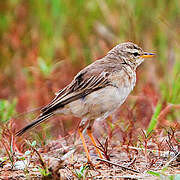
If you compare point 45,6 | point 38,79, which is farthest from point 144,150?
point 45,6

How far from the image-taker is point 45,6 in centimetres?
994

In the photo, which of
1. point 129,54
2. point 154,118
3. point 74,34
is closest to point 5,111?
point 129,54

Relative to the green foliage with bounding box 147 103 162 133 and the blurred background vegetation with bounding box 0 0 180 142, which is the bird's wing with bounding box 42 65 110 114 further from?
the blurred background vegetation with bounding box 0 0 180 142

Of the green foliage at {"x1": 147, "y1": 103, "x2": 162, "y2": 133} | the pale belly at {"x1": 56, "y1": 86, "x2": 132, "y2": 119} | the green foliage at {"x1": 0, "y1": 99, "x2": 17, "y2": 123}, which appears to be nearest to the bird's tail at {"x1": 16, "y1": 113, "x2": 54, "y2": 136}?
the pale belly at {"x1": 56, "y1": 86, "x2": 132, "y2": 119}

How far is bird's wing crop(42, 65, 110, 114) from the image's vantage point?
5129 mm

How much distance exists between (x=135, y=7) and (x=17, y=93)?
3388 millimetres

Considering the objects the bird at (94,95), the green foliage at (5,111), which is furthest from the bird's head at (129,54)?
the green foliage at (5,111)

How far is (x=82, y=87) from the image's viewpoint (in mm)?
5238

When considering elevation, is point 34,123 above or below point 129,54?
below

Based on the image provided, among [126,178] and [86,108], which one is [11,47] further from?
[126,178]

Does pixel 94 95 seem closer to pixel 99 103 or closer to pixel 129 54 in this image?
pixel 99 103

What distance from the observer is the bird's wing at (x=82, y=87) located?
5129 millimetres

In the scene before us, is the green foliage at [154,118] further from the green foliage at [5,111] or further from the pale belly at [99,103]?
the green foliage at [5,111]

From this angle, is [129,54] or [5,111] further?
[5,111]
